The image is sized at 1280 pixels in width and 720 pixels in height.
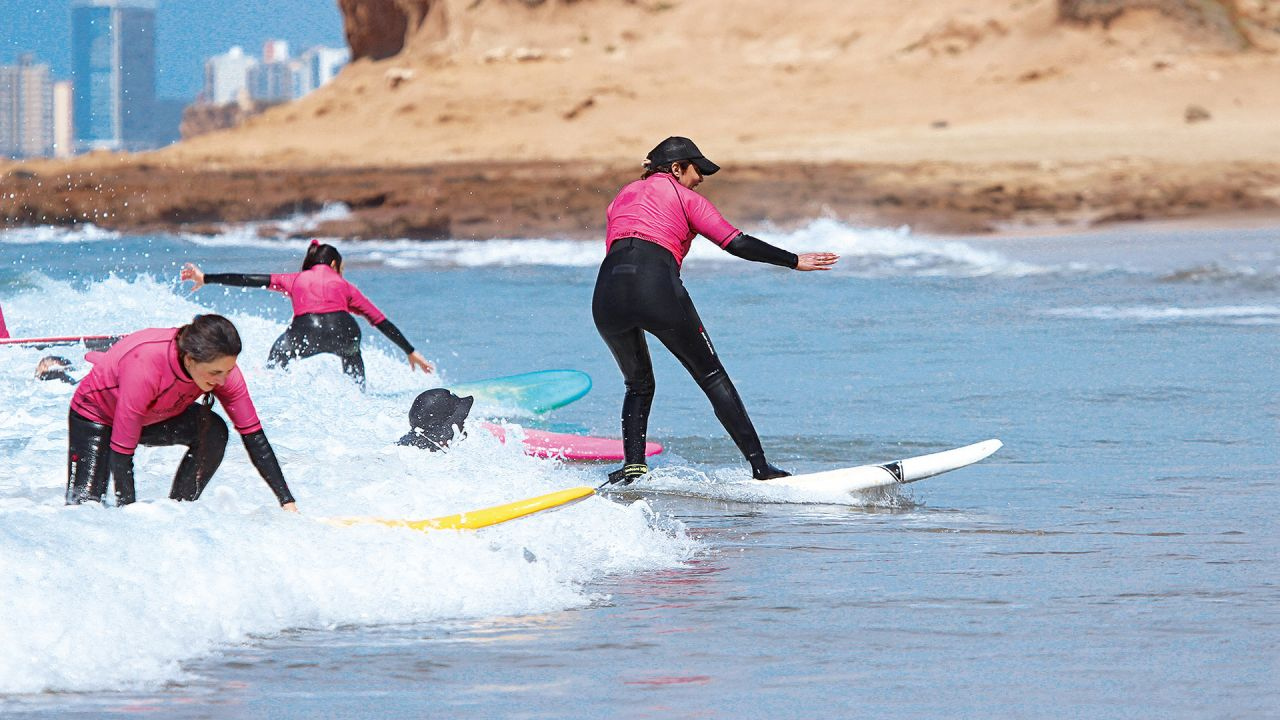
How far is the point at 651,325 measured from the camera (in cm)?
676

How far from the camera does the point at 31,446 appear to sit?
802cm

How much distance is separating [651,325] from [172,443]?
211 centimetres

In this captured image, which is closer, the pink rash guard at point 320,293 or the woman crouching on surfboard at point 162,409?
the woman crouching on surfboard at point 162,409

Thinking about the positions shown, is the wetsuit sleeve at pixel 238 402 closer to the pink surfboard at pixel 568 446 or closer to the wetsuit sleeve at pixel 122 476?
the wetsuit sleeve at pixel 122 476

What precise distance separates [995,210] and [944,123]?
31.5 feet

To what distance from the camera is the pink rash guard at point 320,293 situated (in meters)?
9.31

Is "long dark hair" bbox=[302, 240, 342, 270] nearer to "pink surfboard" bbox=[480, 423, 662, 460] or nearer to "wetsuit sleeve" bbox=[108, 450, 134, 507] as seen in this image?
"pink surfboard" bbox=[480, 423, 662, 460]

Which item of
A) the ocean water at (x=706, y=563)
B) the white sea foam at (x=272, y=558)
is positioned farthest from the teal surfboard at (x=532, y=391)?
the white sea foam at (x=272, y=558)

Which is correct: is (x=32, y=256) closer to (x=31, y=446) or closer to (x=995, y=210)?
(x=995, y=210)

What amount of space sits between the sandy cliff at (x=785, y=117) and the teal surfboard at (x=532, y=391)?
2305 cm

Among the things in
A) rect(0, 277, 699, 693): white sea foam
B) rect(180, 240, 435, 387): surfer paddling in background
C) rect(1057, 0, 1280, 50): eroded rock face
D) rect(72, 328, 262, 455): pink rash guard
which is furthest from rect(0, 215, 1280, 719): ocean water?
rect(1057, 0, 1280, 50): eroded rock face

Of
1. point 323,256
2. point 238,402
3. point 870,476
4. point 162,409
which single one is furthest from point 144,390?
point 323,256

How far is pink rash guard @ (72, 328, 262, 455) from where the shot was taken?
198 inches

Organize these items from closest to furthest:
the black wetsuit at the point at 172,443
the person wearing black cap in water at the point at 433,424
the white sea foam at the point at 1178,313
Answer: the black wetsuit at the point at 172,443, the person wearing black cap in water at the point at 433,424, the white sea foam at the point at 1178,313
